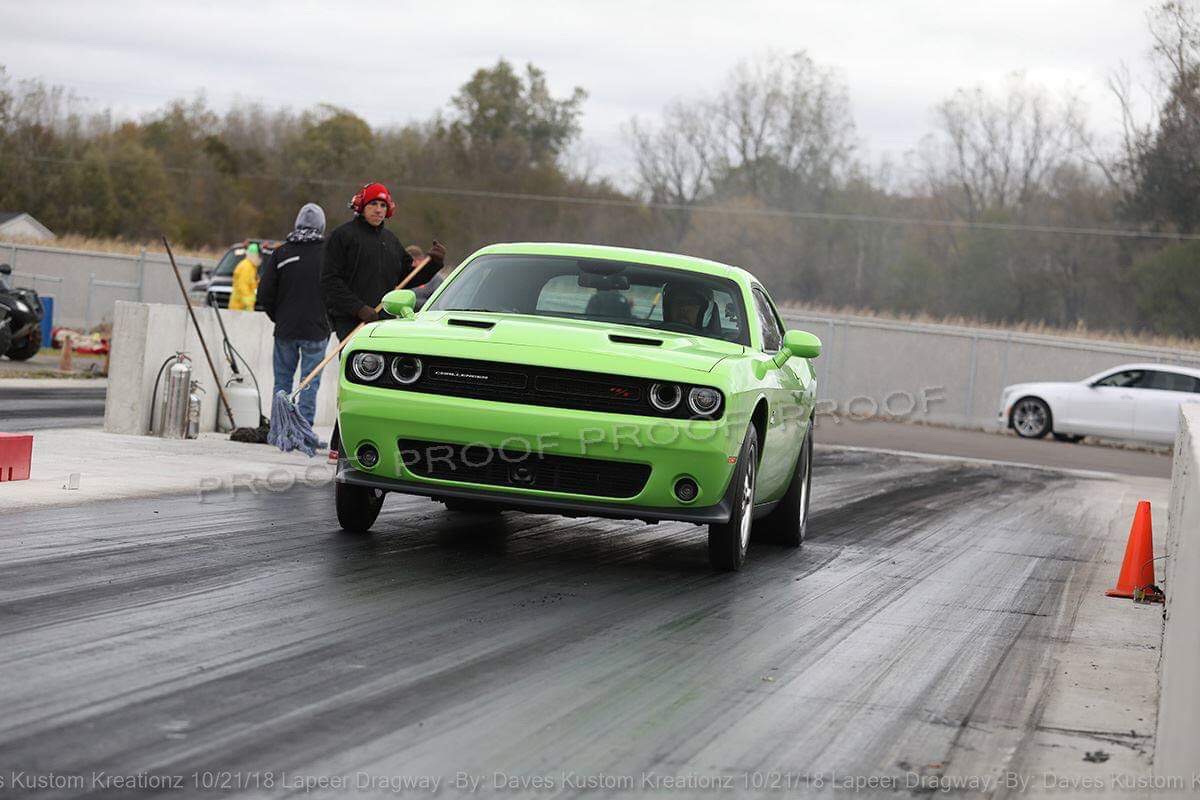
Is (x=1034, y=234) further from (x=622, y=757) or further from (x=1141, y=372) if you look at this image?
(x=622, y=757)

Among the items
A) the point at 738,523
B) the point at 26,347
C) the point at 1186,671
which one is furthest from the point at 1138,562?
the point at 26,347

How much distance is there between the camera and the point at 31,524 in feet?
28.9

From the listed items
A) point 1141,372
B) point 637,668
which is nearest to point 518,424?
point 637,668

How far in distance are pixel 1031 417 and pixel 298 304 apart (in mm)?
21265

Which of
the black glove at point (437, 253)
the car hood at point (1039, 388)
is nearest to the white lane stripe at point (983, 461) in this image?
the car hood at point (1039, 388)

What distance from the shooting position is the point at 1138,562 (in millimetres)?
9797

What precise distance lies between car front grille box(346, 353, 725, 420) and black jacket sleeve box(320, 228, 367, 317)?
15.4 feet

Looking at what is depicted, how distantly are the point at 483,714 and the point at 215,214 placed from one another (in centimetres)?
7987

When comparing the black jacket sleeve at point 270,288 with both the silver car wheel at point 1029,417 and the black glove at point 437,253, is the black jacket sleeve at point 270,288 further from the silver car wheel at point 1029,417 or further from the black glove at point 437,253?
the silver car wheel at point 1029,417

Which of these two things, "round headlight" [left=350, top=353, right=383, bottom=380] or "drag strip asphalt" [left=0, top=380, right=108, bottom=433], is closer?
"round headlight" [left=350, top=353, right=383, bottom=380]

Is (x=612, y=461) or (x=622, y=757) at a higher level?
(x=612, y=461)

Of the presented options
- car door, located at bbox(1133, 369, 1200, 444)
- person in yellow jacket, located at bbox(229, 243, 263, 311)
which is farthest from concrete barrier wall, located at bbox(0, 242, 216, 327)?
car door, located at bbox(1133, 369, 1200, 444)

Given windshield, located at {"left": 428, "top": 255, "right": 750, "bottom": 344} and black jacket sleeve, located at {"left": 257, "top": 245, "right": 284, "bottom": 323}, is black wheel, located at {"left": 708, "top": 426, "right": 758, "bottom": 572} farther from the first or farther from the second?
black jacket sleeve, located at {"left": 257, "top": 245, "right": 284, "bottom": 323}

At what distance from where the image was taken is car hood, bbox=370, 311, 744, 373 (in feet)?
27.0
